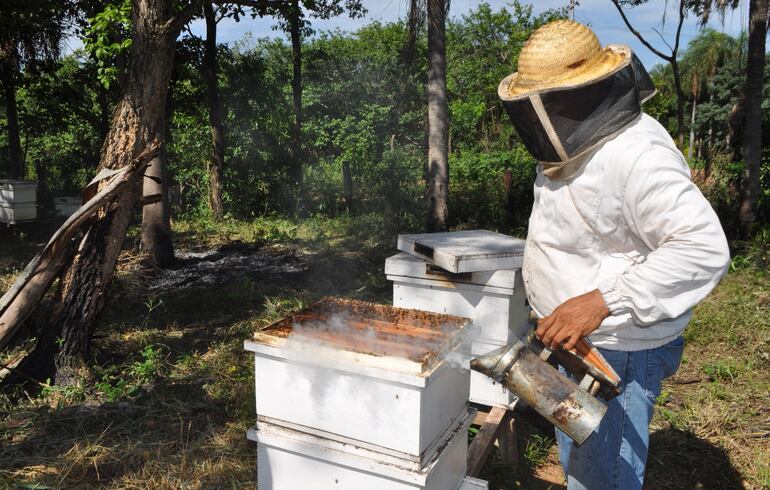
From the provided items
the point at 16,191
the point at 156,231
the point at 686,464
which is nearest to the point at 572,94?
the point at 686,464

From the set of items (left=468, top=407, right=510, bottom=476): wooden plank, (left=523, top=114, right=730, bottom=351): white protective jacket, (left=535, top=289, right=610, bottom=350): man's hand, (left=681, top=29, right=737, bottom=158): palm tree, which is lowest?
(left=468, top=407, right=510, bottom=476): wooden plank

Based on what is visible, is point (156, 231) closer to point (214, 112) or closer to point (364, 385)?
point (214, 112)

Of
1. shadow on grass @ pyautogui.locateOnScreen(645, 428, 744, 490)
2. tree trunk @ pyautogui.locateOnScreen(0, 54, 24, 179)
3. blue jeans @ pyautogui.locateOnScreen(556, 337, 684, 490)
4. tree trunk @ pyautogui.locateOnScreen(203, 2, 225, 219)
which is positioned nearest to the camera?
blue jeans @ pyautogui.locateOnScreen(556, 337, 684, 490)

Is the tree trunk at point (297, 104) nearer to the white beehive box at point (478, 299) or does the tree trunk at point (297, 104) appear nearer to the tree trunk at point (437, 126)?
the tree trunk at point (437, 126)

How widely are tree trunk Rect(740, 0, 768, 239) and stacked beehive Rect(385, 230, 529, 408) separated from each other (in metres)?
5.89

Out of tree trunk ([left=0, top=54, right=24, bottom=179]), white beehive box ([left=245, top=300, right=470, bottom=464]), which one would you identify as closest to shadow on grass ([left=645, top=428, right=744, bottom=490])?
white beehive box ([left=245, top=300, right=470, bottom=464])

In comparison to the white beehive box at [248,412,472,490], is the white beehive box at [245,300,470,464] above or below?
above

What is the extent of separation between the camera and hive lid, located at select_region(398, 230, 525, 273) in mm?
2477

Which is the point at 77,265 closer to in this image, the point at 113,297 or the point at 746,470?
the point at 113,297

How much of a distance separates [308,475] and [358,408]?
356 mm

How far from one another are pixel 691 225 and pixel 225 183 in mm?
12011

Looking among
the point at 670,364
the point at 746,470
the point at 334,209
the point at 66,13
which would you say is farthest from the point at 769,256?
the point at 66,13

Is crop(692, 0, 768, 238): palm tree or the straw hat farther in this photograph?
crop(692, 0, 768, 238): palm tree

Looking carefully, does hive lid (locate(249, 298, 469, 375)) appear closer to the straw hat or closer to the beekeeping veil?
the beekeeping veil
